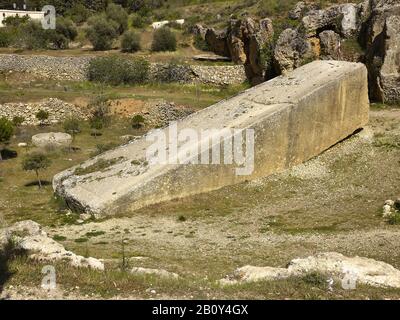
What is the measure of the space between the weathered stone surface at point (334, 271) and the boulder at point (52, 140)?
15711 millimetres

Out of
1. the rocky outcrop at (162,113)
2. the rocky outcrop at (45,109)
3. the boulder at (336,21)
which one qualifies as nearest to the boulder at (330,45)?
the boulder at (336,21)

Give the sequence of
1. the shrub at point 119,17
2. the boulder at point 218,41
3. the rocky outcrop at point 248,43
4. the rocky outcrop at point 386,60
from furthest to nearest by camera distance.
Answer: the shrub at point 119,17, the boulder at point 218,41, the rocky outcrop at point 248,43, the rocky outcrop at point 386,60

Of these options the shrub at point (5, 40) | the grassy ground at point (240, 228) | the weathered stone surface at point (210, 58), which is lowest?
the grassy ground at point (240, 228)

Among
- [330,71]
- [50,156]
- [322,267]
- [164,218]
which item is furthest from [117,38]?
[322,267]

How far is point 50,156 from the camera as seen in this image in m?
21.6

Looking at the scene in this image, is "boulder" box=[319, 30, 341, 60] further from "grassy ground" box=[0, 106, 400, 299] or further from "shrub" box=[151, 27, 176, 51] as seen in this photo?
"shrub" box=[151, 27, 176, 51]

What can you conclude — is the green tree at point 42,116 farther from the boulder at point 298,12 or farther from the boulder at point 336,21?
the boulder at point 298,12

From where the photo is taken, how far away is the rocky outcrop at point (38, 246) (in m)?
9.11

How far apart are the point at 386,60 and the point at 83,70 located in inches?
801

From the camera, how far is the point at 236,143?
1584 centimetres

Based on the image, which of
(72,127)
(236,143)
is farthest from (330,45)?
(72,127)

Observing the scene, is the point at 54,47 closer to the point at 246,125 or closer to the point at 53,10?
the point at 53,10

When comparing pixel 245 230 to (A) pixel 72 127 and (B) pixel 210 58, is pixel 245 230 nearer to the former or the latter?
(A) pixel 72 127
